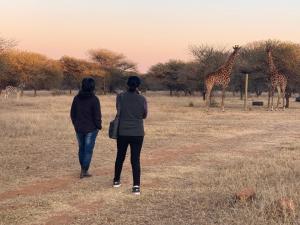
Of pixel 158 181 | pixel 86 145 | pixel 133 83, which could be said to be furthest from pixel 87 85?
pixel 158 181

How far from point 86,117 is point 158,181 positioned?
1.84 m

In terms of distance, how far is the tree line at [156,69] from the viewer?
37.7 metres

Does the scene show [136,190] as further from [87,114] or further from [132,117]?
[87,114]

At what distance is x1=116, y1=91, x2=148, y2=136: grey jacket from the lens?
819cm

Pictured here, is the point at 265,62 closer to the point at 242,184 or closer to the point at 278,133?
the point at 278,133

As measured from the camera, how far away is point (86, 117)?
31.4 feet

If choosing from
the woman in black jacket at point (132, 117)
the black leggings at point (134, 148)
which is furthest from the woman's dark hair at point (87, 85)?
the black leggings at point (134, 148)

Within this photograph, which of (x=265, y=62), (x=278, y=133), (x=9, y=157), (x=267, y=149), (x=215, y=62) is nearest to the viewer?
(x=9, y=157)

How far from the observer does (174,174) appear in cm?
1009

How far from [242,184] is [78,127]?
10.7 ft

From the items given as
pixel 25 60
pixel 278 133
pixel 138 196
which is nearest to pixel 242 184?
pixel 138 196

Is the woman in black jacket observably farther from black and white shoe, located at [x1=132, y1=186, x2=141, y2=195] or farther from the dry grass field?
the dry grass field

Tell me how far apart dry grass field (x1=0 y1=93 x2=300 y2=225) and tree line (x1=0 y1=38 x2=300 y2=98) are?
16.1 metres

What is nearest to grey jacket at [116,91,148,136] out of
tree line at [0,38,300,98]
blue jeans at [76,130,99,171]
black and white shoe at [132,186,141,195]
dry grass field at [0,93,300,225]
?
black and white shoe at [132,186,141,195]
